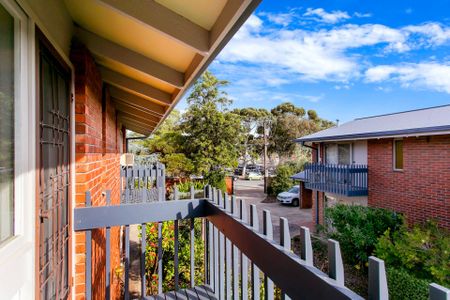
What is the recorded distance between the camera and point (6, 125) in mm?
1152

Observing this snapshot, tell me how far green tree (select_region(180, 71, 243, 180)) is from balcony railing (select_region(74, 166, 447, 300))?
16.3 meters

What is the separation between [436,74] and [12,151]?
6176 cm

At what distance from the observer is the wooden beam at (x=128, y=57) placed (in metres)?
2.40

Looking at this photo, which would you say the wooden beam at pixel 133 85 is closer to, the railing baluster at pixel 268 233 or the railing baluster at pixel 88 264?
the railing baluster at pixel 88 264

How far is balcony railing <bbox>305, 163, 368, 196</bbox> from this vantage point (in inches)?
430

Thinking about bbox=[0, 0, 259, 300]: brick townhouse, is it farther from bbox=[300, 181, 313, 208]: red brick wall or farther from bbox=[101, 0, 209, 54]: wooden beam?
bbox=[300, 181, 313, 208]: red brick wall

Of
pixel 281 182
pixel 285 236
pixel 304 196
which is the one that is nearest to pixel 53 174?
pixel 285 236

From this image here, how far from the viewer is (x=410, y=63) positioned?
45.8 meters

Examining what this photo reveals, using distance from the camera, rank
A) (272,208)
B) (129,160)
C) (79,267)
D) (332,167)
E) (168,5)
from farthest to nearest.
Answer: (272,208) → (332,167) → (129,160) → (79,267) → (168,5)

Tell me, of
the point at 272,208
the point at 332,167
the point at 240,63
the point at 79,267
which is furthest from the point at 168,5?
the point at 240,63

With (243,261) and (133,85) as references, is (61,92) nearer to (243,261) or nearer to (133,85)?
(133,85)

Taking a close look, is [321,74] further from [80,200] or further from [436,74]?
[80,200]

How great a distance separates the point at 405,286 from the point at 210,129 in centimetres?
1483

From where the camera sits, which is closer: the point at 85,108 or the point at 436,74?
the point at 85,108
